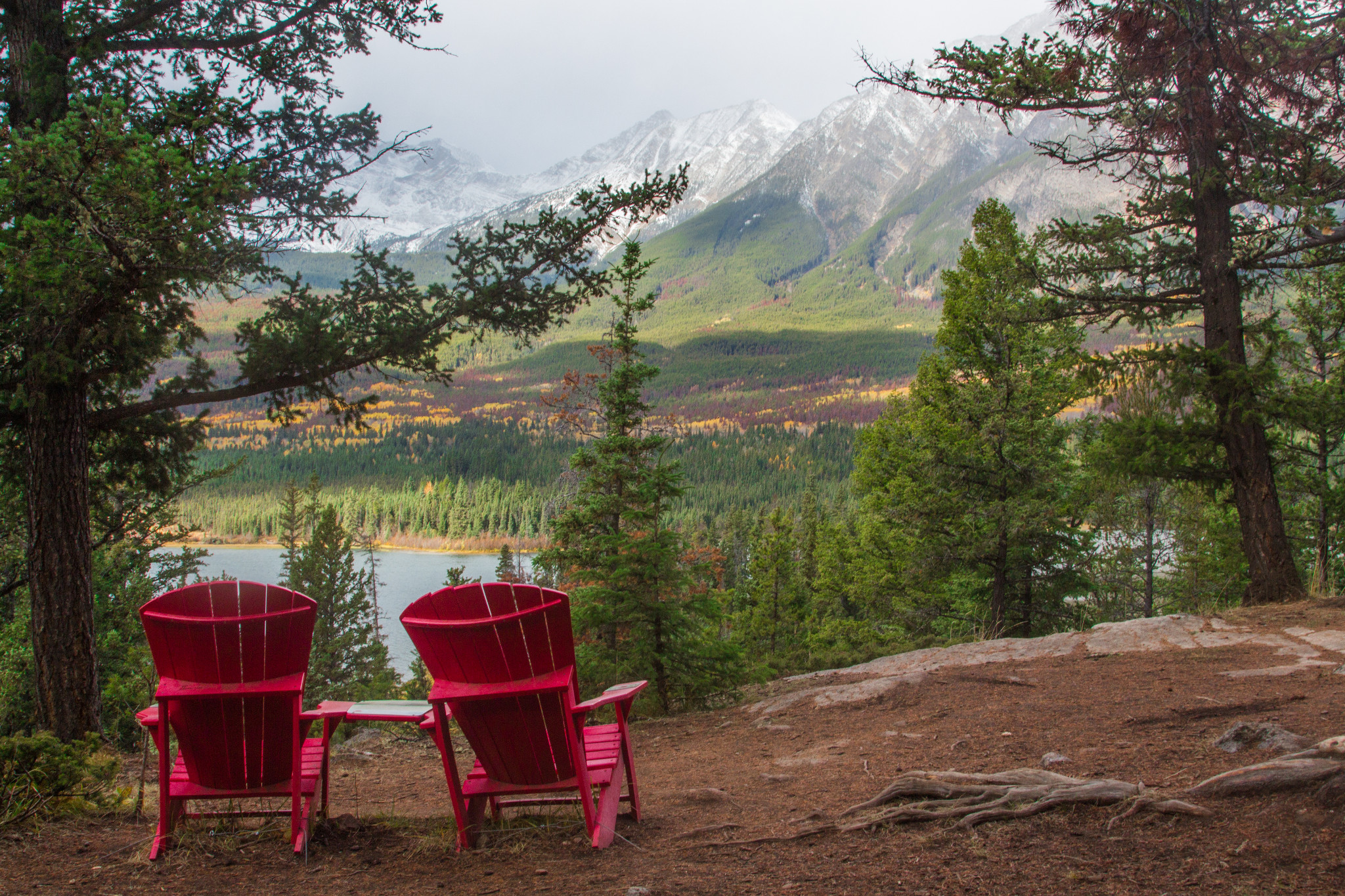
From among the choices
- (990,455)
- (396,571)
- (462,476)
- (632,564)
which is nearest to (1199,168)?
(990,455)

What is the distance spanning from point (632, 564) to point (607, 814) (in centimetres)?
479

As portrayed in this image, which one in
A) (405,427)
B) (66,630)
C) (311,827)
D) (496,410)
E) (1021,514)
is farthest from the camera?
(496,410)

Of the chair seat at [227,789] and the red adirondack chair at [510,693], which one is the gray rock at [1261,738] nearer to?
the red adirondack chair at [510,693]

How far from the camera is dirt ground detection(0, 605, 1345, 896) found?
2.36 metres

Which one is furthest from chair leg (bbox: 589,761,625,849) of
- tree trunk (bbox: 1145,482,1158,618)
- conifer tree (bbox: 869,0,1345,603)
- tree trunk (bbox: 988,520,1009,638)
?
tree trunk (bbox: 1145,482,1158,618)

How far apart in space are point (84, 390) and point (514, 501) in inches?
3556

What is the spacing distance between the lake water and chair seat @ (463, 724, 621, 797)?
33294mm

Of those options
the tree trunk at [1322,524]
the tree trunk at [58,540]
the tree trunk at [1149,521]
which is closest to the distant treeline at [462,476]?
the tree trunk at [1149,521]

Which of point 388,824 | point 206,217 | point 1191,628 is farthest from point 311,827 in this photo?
point 1191,628

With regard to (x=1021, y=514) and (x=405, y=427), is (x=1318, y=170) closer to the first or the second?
(x=1021, y=514)

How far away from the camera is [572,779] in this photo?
319 centimetres

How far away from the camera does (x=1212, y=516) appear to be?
646 inches

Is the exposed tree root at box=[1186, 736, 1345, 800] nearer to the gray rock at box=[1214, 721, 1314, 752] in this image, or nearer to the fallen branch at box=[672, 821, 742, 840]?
the gray rock at box=[1214, 721, 1314, 752]

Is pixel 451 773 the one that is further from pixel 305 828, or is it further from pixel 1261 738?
pixel 1261 738
